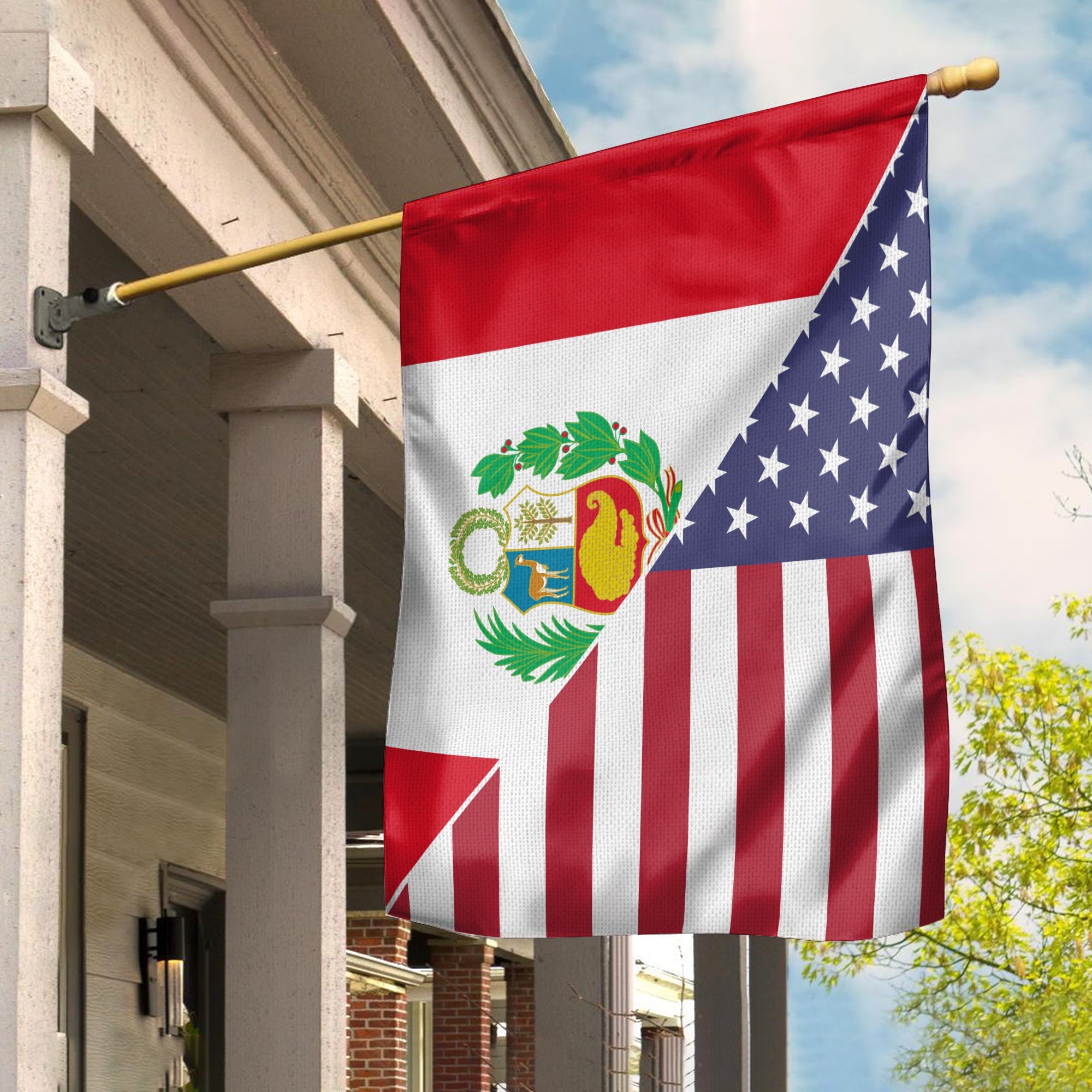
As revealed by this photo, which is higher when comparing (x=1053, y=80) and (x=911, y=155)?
(x=1053, y=80)

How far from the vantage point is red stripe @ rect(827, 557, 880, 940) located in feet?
13.4

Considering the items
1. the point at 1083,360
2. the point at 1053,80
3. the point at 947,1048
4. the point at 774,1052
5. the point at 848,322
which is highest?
the point at 1053,80

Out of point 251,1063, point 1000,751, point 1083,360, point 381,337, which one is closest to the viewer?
point 251,1063

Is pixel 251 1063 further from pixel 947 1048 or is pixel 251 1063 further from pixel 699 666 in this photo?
pixel 947 1048

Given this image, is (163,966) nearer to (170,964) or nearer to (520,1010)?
(170,964)

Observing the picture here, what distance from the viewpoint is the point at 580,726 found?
426 centimetres

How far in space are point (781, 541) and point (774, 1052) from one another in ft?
22.3

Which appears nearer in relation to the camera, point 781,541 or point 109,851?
point 781,541

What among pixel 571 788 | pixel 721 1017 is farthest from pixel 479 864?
pixel 721 1017

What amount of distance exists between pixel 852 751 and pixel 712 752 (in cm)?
32

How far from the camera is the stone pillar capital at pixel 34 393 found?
4020mm

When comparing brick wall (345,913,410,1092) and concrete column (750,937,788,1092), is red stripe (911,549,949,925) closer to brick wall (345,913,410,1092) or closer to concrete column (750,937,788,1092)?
concrete column (750,937,788,1092)

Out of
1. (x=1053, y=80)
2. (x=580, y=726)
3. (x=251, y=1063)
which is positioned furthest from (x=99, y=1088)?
(x=1053, y=80)

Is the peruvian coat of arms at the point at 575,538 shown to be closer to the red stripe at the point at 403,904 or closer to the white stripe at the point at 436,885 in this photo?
the white stripe at the point at 436,885
